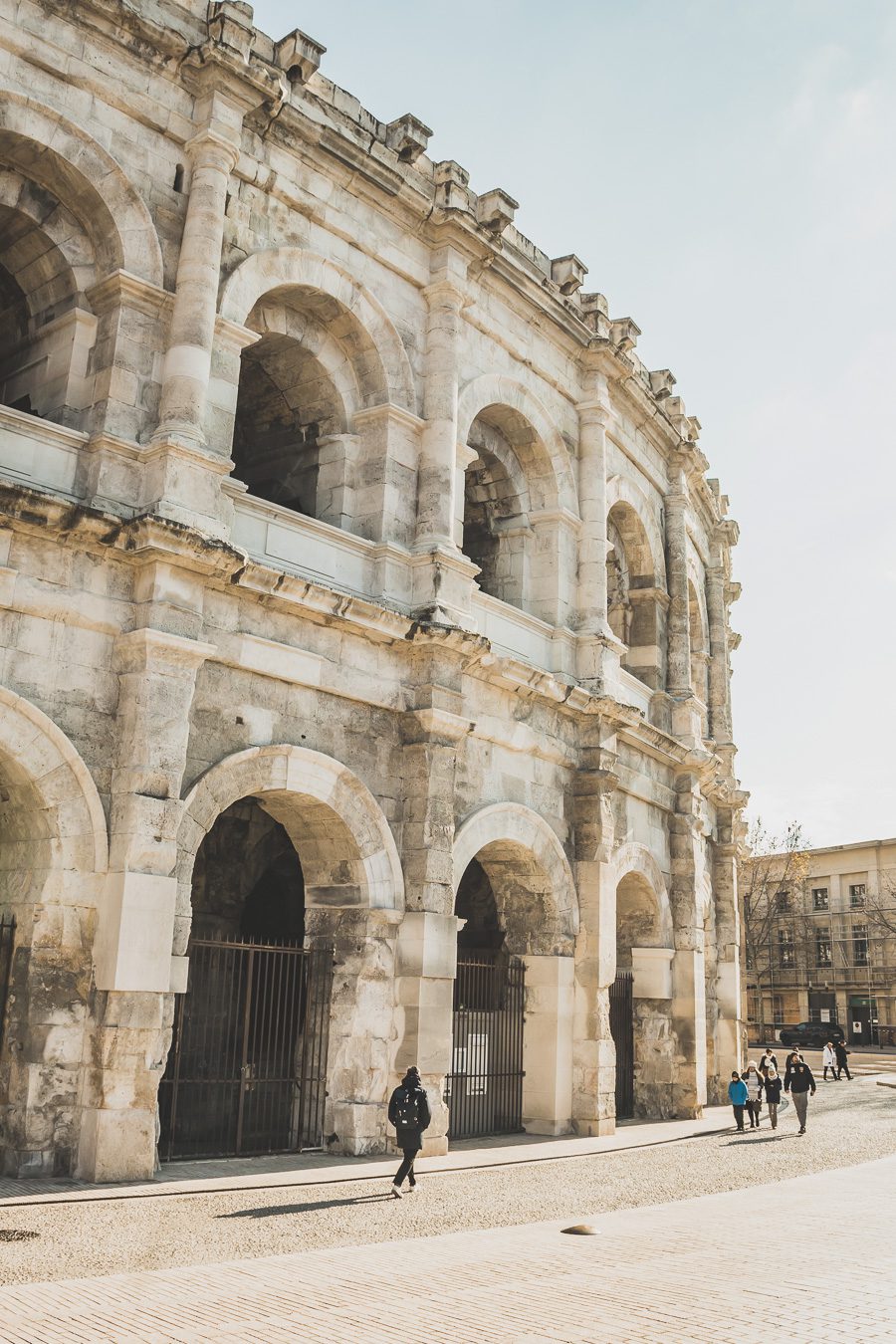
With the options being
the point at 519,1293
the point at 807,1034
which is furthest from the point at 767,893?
the point at 519,1293

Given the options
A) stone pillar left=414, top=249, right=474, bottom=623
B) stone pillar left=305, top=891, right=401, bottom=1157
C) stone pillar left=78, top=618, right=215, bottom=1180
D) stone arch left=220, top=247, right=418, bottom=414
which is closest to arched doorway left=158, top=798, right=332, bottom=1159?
stone pillar left=305, top=891, right=401, bottom=1157

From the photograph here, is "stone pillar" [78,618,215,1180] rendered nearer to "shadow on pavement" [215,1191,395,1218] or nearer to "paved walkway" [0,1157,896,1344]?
"shadow on pavement" [215,1191,395,1218]

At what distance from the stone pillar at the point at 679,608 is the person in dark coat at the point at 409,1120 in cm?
1036

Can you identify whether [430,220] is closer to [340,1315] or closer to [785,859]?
→ [340,1315]

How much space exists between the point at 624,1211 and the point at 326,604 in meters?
6.01

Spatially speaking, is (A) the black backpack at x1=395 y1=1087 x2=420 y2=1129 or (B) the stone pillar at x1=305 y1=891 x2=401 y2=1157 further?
(B) the stone pillar at x1=305 y1=891 x2=401 y2=1157

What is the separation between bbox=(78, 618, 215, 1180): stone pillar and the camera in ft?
31.7

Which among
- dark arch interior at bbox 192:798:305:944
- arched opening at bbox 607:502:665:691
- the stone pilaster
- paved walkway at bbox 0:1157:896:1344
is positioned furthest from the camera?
the stone pilaster

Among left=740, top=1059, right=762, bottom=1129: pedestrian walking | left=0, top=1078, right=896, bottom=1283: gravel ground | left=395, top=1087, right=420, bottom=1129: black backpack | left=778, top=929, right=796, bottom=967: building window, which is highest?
left=778, top=929, right=796, bottom=967: building window

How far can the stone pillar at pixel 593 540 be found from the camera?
16281mm

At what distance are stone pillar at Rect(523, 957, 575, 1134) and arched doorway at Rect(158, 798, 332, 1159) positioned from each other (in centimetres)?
297

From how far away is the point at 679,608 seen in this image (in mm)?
20469

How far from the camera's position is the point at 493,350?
15.8m

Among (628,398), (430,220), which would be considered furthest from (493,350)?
(628,398)
